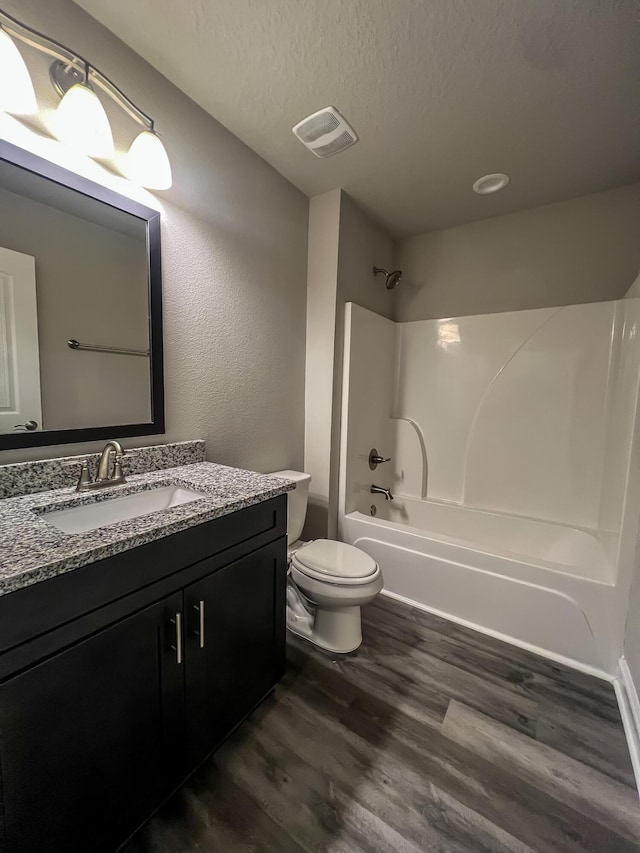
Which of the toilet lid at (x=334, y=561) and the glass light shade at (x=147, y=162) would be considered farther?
the toilet lid at (x=334, y=561)

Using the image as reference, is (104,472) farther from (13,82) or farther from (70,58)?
(70,58)

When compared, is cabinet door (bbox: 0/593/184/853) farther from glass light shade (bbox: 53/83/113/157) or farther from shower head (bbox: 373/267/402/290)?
shower head (bbox: 373/267/402/290)

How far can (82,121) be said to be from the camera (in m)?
1.04

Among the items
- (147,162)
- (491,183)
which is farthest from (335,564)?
(491,183)

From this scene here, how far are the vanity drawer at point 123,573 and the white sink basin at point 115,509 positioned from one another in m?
0.17

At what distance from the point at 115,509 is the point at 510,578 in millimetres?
1814

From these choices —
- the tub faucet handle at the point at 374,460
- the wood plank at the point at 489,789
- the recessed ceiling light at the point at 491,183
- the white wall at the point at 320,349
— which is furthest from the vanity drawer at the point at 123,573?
the recessed ceiling light at the point at 491,183

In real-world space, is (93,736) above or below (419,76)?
below

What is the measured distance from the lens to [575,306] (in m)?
2.08

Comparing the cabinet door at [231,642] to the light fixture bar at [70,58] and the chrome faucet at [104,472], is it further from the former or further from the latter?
the light fixture bar at [70,58]

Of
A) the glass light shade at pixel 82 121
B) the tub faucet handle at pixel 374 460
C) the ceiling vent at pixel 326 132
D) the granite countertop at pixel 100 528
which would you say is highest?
the ceiling vent at pixel 326 132

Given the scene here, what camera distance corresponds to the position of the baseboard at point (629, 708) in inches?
45.8

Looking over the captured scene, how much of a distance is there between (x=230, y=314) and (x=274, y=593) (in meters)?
1.31

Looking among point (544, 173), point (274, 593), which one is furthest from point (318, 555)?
point (544, 173)
